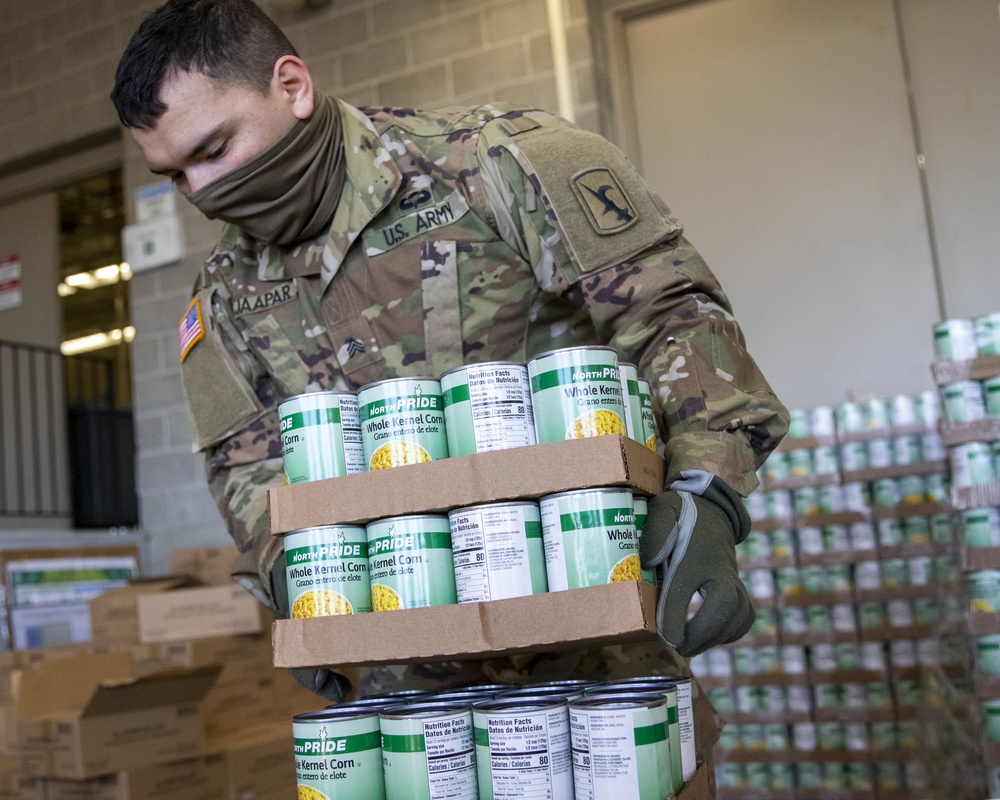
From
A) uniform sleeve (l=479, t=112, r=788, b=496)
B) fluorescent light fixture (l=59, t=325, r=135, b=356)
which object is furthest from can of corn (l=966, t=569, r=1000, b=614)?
fluorescent light fixture (l=59, t=325, r=135, b=356)

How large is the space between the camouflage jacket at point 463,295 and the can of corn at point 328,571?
1.09 ft

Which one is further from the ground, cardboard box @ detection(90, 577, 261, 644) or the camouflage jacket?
the camouflage jacket

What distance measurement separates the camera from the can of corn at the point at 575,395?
1015 mm

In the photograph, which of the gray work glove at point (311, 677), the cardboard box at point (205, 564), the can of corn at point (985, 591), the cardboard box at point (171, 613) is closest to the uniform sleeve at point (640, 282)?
the gray work glove at point (311, 677)

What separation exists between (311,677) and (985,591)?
2331 mm

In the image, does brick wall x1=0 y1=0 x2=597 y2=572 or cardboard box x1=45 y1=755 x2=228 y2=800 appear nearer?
cardboard box x1=45 y1=755 x2=228 y2=800

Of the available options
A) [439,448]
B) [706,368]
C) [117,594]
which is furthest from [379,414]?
[117,594]

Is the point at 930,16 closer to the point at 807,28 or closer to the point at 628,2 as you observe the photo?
the point at 807,28

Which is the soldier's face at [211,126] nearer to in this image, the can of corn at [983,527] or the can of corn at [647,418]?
the can of corn at [647,418]

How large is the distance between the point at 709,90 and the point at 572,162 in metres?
3.05

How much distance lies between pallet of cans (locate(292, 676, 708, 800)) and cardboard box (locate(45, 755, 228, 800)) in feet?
6.69

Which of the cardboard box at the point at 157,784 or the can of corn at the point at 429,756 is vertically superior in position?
the can of corn at the point at 429,756

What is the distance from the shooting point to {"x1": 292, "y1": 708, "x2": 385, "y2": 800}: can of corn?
100 cm

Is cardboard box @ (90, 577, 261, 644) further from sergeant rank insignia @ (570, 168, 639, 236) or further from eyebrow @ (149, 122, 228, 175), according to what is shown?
sergeant rank insignia @ (570, 168, 639, 236)
